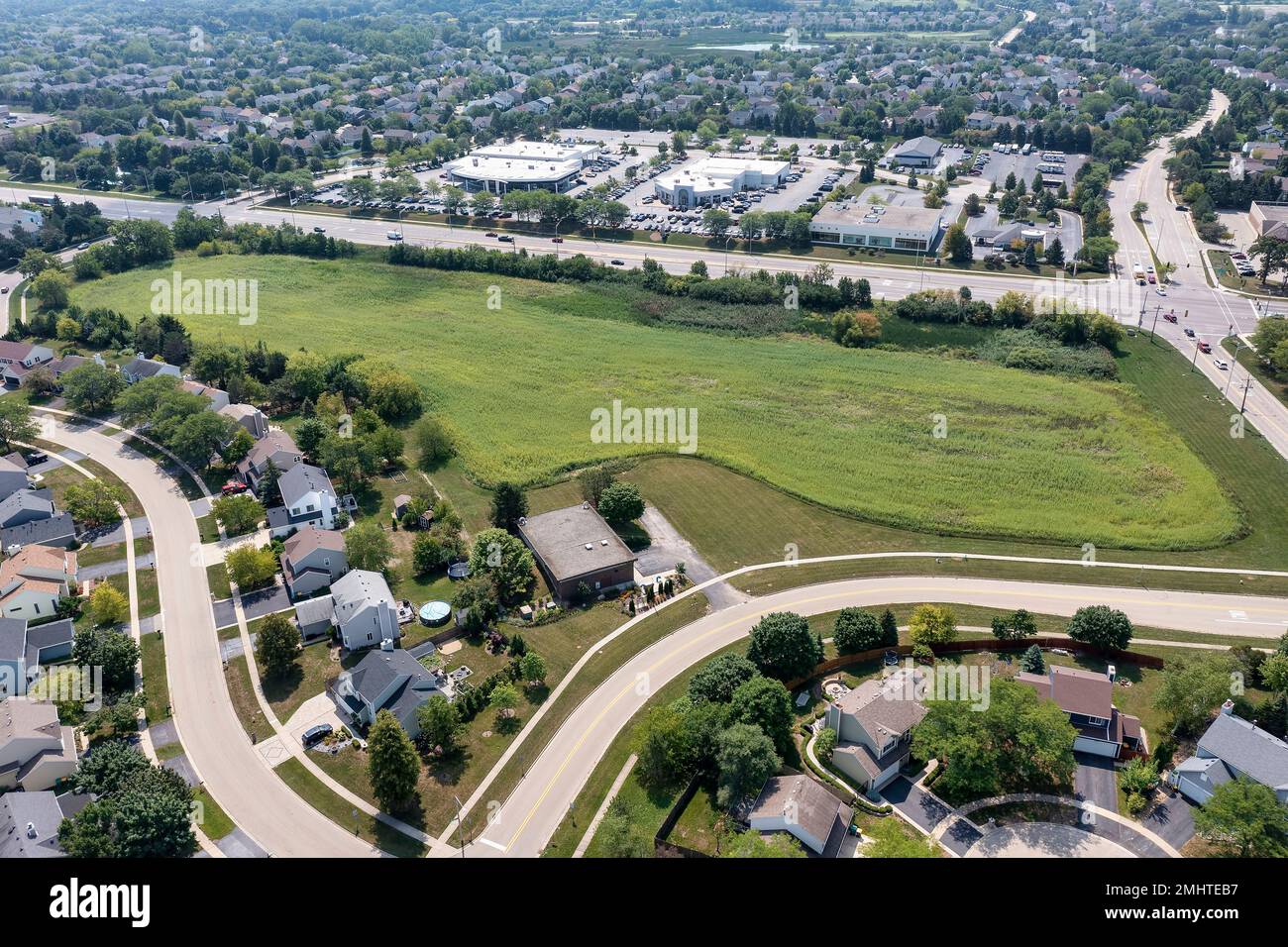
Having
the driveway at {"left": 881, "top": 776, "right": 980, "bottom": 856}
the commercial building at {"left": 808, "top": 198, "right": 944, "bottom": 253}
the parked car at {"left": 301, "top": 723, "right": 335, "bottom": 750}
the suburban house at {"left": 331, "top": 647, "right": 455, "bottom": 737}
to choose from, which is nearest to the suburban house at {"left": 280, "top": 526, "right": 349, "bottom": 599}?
the suburban house at {"left": 331, "top": 647, "right": 455, "bottom": 737}

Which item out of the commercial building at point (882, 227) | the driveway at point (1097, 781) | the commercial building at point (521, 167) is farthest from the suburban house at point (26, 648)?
the commercial building at point (521, 167)

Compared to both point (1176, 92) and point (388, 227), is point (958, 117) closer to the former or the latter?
point (1176, 92)

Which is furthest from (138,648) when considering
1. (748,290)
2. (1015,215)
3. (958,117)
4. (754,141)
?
(958,117)

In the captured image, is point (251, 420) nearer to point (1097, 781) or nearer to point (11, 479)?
point (11, 479)

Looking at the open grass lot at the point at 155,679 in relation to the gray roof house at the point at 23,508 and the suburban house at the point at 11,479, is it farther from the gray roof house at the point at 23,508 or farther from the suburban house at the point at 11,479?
the suburban house at the point at 11,479

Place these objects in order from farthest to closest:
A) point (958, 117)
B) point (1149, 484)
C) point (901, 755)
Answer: point (958, 117) < point (1149, 484) < point (901, 755)

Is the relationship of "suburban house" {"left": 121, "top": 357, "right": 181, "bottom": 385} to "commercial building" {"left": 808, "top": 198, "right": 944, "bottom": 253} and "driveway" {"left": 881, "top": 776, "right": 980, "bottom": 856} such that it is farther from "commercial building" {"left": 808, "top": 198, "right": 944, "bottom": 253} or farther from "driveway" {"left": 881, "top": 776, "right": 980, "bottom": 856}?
"commercial building" {"left": 808, "top": 198, "right": 944, "bottom": 253}
